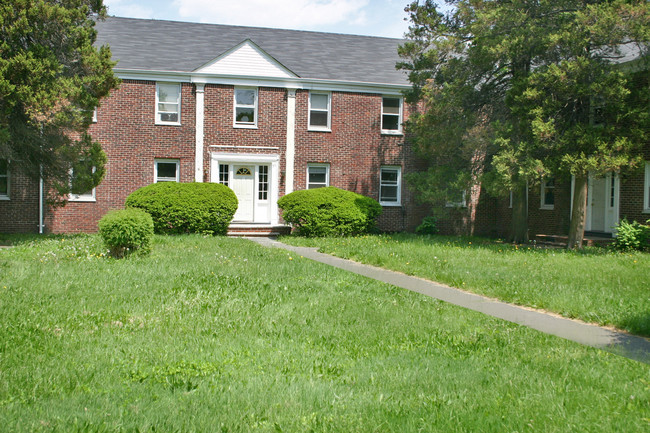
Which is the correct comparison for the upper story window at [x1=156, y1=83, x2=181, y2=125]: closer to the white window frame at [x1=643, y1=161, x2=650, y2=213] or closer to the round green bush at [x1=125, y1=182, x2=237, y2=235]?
the round green bush at [x1=125, y1=182, x2=237, y2=235]

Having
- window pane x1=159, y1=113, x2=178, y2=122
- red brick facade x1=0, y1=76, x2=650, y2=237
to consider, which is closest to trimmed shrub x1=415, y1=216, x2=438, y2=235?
red brick facade x1=0, y1=76, x2=650, y2=237

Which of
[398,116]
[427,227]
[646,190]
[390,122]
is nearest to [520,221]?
[427,227]

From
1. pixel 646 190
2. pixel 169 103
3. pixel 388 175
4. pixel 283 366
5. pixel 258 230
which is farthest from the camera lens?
pixel 388 175

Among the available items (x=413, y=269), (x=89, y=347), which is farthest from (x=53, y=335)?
(x=413, y=269)

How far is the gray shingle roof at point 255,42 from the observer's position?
22.0 m

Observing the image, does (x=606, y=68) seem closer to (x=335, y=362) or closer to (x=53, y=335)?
(x=335, y=362)

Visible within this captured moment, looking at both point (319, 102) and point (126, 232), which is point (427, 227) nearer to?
point (319, 102)

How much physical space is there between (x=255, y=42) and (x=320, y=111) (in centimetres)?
453

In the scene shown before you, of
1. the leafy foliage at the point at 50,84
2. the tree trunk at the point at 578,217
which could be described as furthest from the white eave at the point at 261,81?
the tree trunk at the point at 578,217

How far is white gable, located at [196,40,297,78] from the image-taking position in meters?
21.5

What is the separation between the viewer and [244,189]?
73.0 ft

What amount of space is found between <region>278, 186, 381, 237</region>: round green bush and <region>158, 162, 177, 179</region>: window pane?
4.74 meters

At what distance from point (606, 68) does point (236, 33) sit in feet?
51.4

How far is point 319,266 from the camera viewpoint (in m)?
11.5
